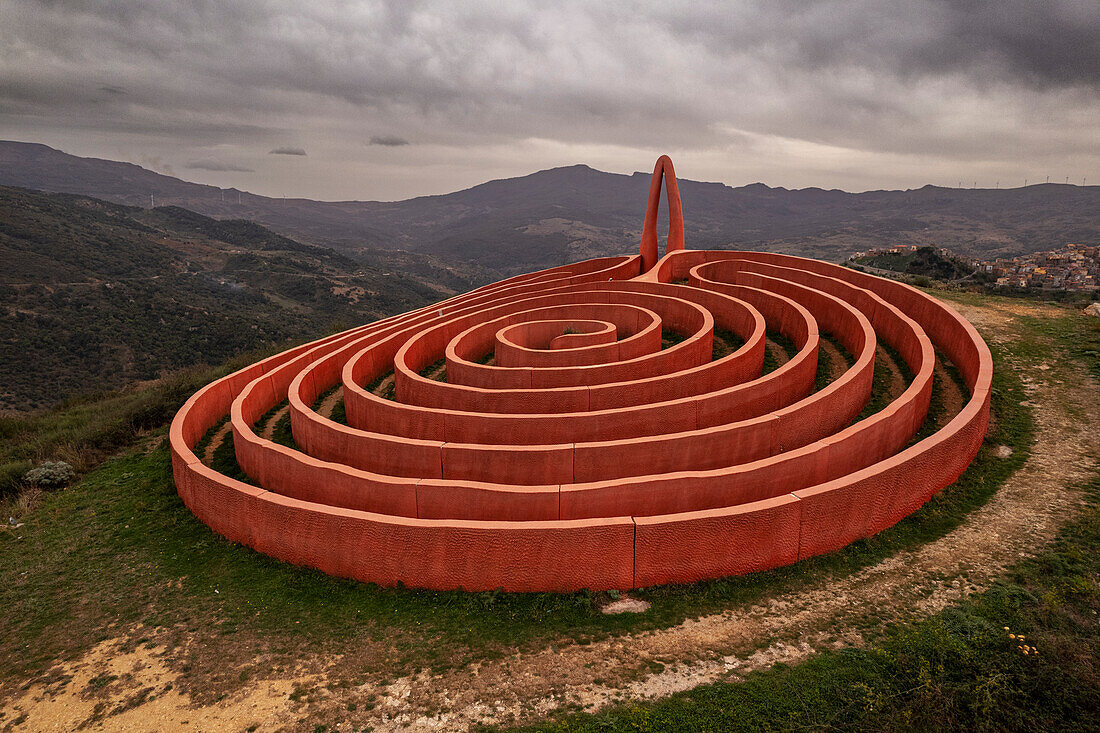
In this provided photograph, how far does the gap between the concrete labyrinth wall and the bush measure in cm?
387

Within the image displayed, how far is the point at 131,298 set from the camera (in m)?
66.4

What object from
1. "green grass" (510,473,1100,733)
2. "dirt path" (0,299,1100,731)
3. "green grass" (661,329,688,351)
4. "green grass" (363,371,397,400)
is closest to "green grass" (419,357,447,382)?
"green grass" (363,371,397,400)

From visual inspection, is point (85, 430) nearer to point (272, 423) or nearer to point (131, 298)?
point (272, 423)

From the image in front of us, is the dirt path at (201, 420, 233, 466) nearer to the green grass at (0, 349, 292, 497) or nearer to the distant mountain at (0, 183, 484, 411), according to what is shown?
the green grass at (0, 349, 292, 497)

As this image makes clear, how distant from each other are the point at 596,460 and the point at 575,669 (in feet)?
14.0

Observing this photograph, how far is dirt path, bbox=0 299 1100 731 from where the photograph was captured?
700 cm

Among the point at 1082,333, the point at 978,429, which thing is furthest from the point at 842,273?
the point at 978,429

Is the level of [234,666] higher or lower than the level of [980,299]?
lower

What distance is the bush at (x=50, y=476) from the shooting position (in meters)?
15.5

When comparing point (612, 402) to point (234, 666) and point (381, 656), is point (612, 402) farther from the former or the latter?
point (234, 666)

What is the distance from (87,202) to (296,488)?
513 ft

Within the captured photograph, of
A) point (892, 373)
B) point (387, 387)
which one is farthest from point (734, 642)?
point (387, 387)

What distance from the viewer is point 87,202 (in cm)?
12294

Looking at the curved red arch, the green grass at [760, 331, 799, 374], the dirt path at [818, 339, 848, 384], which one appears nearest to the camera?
the dirt path at [818, 339, 848, 384]
